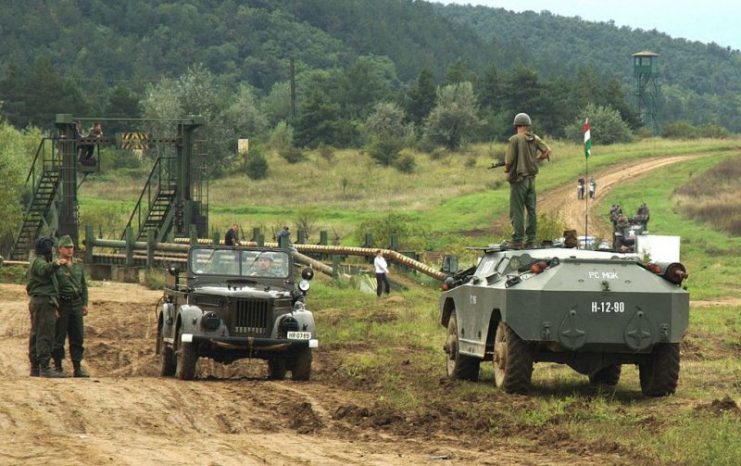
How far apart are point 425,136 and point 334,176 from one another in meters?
13.8

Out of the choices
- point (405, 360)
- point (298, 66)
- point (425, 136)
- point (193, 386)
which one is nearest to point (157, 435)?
point (193, 386)

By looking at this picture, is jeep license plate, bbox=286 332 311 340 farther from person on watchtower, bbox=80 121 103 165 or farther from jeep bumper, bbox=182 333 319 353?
person on watchtower, bbox=80 121 103 165

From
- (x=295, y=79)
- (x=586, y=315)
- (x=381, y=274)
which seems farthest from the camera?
(x=295, y=79)

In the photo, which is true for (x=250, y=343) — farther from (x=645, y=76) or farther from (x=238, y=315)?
(x=645, y=76)

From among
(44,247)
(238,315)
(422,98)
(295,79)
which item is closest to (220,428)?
(238,315)

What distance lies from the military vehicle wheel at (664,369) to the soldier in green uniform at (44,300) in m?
7.36

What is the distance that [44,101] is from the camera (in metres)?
107

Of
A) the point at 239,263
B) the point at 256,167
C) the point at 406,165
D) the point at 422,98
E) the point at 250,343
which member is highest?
the point at 422,98

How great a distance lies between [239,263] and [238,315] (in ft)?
4.65

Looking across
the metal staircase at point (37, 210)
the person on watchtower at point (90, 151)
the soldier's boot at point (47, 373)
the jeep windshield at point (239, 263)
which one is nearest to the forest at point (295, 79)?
the metal staircase at point (37, 210)

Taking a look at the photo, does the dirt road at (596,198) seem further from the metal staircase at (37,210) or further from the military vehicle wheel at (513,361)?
the military vehicle wheel at (513,361)

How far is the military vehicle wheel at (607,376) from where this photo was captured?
18484 mm

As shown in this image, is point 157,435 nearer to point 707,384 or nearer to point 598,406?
point 598,406

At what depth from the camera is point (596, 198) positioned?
Result: 6644cm
